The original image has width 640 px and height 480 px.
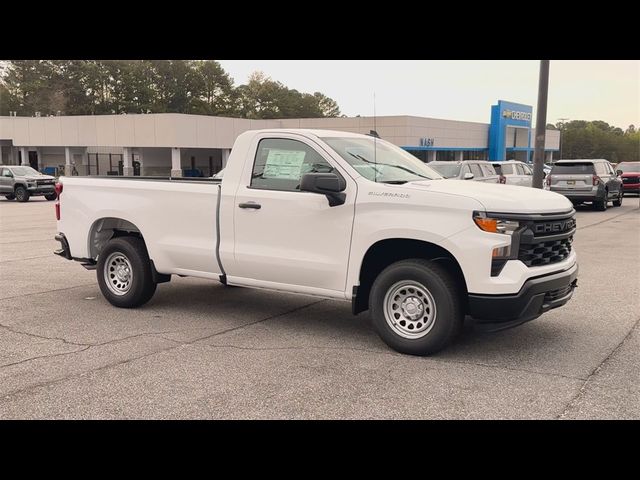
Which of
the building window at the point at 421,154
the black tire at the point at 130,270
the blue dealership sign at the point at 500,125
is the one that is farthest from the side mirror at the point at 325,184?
the blue dealership sign at the point at 500,125

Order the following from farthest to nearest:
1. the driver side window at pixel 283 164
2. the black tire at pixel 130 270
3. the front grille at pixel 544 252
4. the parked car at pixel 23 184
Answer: the parked car at pixel 23 184
the black tire at pixel 130 270
the driver side window at pixel 283 164
the front grille at pixel 544 252

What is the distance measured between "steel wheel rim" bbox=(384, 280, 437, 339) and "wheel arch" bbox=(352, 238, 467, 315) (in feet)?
1.02

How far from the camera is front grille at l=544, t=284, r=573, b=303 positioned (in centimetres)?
566

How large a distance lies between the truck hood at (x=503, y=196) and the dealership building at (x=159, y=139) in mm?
39979

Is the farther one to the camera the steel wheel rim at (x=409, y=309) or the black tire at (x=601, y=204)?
the black tire at (x=601, y=204)

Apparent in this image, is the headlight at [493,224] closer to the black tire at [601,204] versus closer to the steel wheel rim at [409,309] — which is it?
the steel wheel rim at [409,309]

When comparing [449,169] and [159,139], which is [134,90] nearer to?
[159,139]

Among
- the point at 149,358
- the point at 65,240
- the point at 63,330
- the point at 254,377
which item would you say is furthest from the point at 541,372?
the point at 65,240

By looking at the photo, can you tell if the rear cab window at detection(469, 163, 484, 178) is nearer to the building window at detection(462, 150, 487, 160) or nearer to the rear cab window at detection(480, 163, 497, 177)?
the rear cab window at detection(480, 163, 497, 177)

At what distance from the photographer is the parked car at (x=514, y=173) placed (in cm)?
2352

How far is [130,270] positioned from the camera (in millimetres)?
7504

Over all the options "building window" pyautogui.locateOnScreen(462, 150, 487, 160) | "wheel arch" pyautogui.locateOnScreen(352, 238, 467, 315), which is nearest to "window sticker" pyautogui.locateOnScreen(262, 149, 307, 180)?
"wheel arch" pyautogui.locateOnScreen(352, 238, 467, 315)

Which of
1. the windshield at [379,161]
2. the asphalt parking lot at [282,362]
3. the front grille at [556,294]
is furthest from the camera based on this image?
the windshield at [379,161]

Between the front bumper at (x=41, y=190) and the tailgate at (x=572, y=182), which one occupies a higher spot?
the tailgate at (x=572, y=182)
